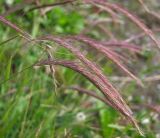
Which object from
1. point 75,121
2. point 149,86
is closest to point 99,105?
point 75,121

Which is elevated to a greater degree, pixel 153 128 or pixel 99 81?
pixel 99 81

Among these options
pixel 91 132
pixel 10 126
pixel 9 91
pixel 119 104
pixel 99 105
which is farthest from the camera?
pixel 99 105

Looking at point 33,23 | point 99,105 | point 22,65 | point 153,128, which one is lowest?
point 153,128

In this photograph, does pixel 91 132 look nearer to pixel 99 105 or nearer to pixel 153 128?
pixel 99 105

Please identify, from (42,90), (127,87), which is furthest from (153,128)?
(42,90)

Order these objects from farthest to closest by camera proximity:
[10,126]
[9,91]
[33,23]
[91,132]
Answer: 1. [33,23]
2. [91,132]
3. [9,91]
4. [10,126]

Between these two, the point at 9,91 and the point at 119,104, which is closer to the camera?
the point at 119,104
